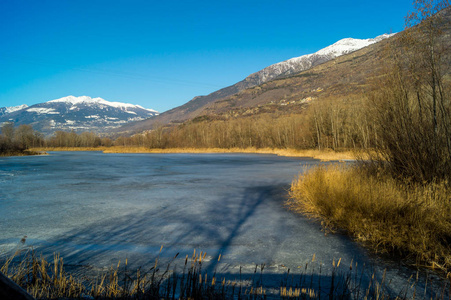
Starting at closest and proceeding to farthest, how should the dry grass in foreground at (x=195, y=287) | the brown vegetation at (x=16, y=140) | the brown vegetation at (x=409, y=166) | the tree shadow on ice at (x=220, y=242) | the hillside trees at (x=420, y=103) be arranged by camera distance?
the dry grass in foreground at (x=195, y=287), the tree shadow on ice at (x=220, y=242), the brown vegetation at (x=409, y=166), the hillside trees at (x=420, y=103), the brown vegetation at (x=16, y=140)

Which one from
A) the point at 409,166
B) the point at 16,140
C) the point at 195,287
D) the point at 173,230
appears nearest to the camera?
the point at 195,287

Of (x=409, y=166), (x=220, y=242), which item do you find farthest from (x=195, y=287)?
(x=409, y=166)

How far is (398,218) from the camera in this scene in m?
5.04

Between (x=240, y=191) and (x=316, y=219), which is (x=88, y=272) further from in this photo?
(x=240, y=191)

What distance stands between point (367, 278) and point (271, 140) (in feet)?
188

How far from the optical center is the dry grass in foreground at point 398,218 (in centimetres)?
437

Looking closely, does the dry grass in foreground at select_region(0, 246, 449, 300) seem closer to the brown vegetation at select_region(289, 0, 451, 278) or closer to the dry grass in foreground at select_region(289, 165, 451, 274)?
the dry grass in foreground at select_region(289, 165, 451, 274)

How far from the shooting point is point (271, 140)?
60.4m

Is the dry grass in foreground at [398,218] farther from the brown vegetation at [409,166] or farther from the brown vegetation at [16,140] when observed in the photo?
the brown vegetation at [16,140]

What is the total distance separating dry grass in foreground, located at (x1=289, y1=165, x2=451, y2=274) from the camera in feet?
14.3

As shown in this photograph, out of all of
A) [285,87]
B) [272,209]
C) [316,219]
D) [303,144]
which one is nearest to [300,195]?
[272,209]

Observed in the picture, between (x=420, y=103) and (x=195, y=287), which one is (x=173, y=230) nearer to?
(x=195, y=287)

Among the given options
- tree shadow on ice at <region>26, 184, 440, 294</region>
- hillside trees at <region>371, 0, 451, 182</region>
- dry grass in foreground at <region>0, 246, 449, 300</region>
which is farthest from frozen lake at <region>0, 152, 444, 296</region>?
hillside trees at <region>371, 0, 451, 182</region>

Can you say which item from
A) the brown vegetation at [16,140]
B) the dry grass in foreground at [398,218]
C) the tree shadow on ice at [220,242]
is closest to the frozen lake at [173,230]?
the tree shadow on ice at [220,242]
